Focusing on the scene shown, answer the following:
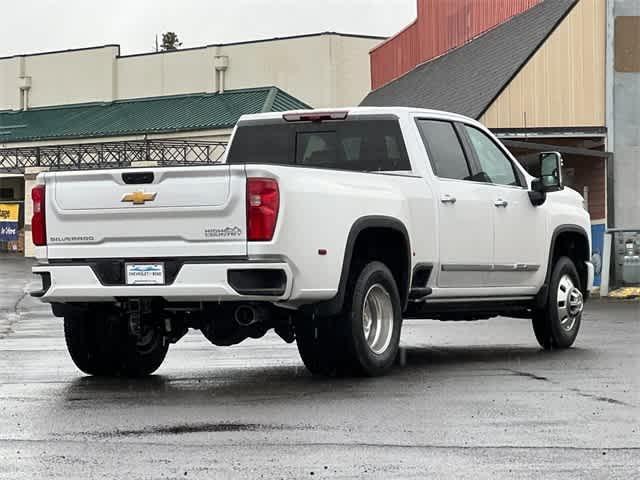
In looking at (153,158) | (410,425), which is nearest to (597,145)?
(410,425)

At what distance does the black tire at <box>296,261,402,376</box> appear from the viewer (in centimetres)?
1055

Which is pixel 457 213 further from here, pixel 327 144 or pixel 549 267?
pixel 549 267

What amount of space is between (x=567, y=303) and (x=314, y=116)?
322cm

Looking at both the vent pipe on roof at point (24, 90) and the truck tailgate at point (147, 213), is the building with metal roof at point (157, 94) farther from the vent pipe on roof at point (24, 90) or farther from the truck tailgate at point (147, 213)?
the truck tailgate at point (147, 213)

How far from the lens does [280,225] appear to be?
991cm

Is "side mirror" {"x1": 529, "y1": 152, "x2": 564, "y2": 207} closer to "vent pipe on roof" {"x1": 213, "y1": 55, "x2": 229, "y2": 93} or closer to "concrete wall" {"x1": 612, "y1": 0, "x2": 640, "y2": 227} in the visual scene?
"concrete wall" {"x1": 612, "y1": 0, "x2": 640, "y2": 227}

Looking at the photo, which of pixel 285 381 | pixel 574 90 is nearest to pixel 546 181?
pixel 285 381

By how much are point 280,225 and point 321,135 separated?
2601 millimetres

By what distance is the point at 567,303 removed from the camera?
541 inches

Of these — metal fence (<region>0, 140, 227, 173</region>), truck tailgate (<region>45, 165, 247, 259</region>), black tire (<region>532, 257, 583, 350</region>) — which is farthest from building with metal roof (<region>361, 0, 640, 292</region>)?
metal fence (<region>0, 140, 227, 173</region>)

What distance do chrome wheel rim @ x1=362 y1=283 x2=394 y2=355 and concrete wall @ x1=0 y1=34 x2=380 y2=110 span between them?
200ft

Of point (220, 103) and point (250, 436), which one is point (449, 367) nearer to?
point (250, 436)

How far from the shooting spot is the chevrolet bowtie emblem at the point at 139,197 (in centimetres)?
1020

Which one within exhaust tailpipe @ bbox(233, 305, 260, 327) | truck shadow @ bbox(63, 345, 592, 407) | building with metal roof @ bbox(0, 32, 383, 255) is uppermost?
building with metal roof @ bbox(0, 32, 383, 255)
